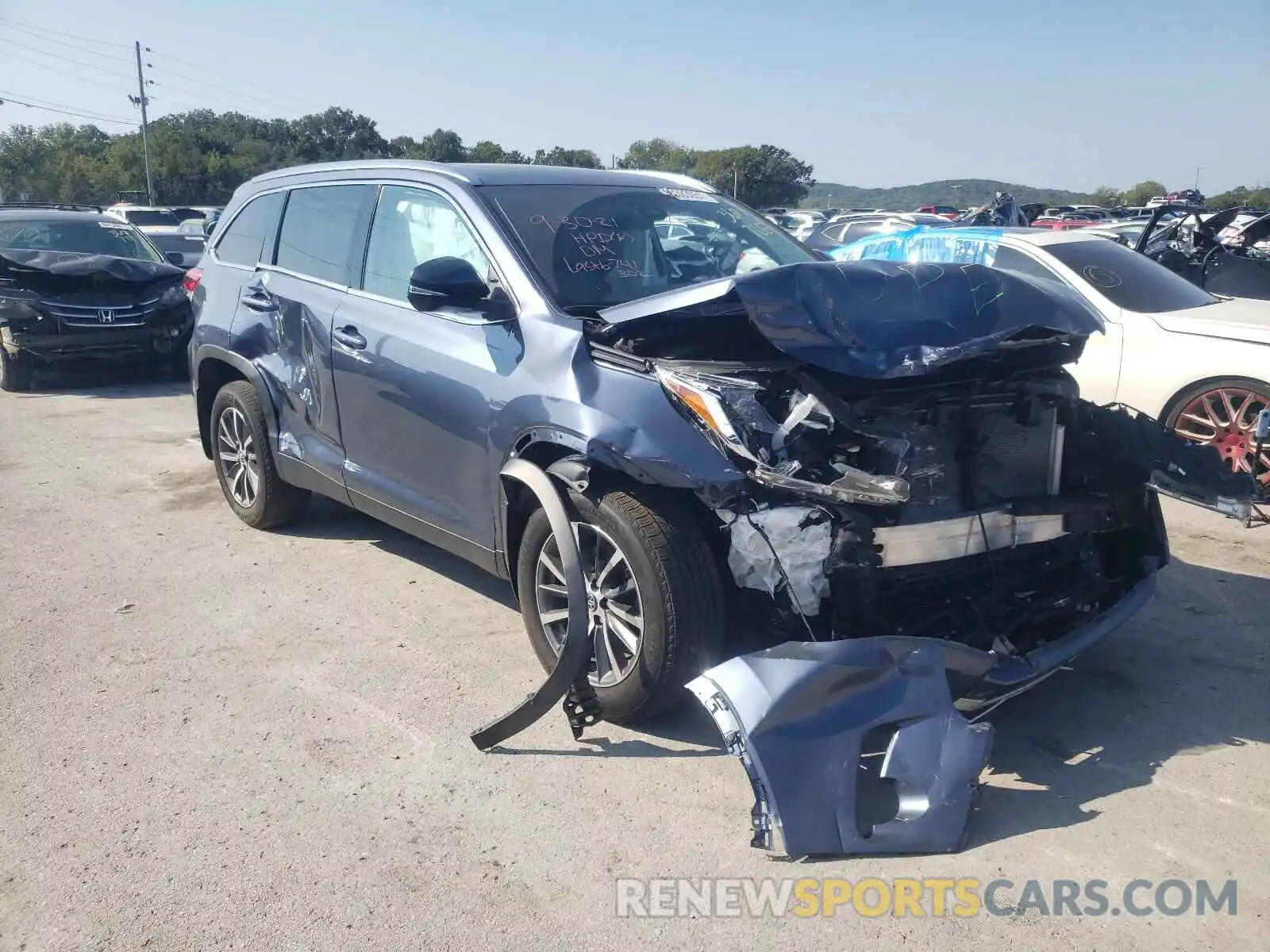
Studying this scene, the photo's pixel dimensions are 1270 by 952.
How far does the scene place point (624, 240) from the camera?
14.5ft

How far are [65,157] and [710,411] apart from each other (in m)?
73.6

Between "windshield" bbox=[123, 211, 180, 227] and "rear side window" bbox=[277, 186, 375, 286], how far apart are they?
906 inches

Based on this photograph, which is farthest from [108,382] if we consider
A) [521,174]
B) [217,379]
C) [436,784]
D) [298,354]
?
[436,784]

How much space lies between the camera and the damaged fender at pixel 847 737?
9.46 ft

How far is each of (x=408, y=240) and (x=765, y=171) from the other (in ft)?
249

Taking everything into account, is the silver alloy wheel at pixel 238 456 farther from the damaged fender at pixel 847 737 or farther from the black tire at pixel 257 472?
the damaged fender at pixel 847 737

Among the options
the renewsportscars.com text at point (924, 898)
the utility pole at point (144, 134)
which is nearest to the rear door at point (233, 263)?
the renewsportscars.com text at point (924, 898)

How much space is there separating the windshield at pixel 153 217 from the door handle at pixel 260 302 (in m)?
22.9

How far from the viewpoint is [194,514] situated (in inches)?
255

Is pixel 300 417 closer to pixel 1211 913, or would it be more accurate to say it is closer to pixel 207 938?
pixel 207 938

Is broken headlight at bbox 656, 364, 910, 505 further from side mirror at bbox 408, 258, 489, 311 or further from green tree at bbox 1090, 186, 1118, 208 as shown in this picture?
green tree at bbox 1090, 186, 1118, 208

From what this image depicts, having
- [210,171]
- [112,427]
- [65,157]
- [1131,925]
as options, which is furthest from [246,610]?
[65,157]

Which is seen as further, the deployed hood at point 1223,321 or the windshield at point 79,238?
the windshield at point 79,238

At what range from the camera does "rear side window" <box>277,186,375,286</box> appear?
4953mm
